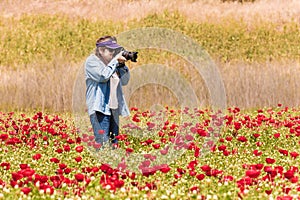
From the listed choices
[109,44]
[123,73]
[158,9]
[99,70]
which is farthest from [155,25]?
[99,70]

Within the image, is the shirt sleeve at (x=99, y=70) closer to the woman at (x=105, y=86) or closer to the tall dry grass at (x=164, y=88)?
the woman at (x=105, y=86)

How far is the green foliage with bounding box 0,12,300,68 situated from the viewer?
880 inches

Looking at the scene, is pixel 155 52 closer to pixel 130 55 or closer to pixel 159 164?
pixel 130 55

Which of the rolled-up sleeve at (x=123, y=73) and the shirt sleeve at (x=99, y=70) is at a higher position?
the shirt sleeve at (x=99, y=70)

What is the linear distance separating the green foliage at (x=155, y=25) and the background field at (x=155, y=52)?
0.03 m

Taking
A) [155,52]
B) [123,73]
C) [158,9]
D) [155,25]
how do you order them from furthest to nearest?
[158,9] < [155,25] < [155,52] < [123,73]

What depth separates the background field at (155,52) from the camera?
1421 centimetres

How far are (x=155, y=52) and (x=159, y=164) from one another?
11.9 m

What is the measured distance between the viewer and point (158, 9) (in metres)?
28.4

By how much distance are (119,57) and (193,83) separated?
6.64 meters

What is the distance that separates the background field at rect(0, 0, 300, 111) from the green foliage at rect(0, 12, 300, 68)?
3cm

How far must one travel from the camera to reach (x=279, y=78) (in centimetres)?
1433

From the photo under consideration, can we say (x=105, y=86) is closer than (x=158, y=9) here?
Yes

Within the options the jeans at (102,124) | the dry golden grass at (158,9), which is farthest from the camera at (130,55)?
the dry golden grass at (158,9)
